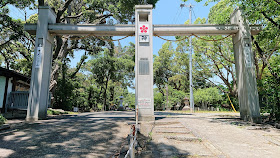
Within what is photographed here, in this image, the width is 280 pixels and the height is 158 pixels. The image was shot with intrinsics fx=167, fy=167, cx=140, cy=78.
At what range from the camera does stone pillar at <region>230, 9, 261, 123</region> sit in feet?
25.0

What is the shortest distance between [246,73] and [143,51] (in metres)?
5.02

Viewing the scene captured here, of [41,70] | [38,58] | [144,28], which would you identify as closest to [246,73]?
[144,28]

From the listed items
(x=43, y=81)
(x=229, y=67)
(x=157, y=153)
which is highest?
(x=229, y=67)

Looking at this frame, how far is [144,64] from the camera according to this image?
25.2 feet

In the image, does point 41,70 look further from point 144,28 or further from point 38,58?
point 144,28

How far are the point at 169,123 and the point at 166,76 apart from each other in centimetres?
2551

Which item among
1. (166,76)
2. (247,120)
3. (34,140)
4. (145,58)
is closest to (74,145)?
(34,140)

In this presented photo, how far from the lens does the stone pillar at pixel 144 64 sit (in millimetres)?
7402

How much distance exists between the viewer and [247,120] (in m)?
7.79

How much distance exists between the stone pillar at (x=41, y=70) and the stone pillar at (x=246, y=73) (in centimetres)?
957

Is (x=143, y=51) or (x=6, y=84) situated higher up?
(x=143, y=51)

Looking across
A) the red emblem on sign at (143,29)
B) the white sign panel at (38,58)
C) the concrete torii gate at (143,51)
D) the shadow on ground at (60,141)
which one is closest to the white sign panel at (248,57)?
the concrete torii gate at (143,51)

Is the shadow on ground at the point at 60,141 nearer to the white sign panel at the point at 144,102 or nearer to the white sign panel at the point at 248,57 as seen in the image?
the white sign panel at the point at 144,102

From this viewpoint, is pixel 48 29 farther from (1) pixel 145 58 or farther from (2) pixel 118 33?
(1) pixel 145 58
